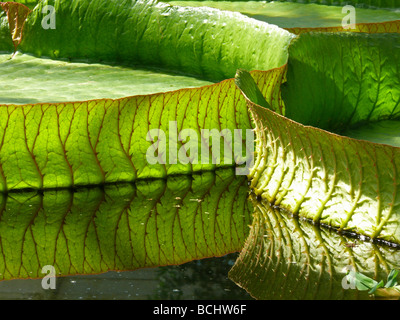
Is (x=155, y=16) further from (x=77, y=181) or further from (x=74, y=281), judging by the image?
(x=74, y=281)

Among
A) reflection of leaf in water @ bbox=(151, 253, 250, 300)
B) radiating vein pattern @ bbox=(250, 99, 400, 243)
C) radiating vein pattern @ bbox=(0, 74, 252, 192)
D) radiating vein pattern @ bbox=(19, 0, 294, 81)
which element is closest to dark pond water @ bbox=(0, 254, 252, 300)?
reflection of leaf in water @ bbox=(151, 253, 250, 300)

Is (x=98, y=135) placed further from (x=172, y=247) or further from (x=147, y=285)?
(x=147, y=285)

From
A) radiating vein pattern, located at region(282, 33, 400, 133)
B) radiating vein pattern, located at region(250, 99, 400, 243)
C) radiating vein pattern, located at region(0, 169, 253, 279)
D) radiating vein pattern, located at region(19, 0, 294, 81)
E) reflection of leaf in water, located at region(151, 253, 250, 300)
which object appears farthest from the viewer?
radiating vein pattern, located at region(19, 0, 294, 81)

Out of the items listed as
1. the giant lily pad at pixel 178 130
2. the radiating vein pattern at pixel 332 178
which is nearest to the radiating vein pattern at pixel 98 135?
the giant lily pad at pixel 178 130

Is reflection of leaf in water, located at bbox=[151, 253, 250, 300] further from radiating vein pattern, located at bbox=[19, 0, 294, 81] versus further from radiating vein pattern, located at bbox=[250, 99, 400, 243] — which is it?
radiating vein pattern, located at bbox=[19, 0, 294, 81]

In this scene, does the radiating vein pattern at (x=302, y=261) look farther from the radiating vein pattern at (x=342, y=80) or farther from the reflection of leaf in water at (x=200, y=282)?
the radiating vein pattern at (x=342, y=80)
